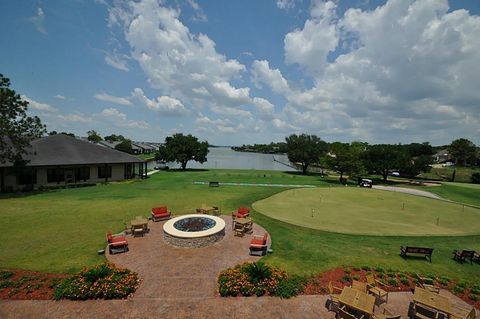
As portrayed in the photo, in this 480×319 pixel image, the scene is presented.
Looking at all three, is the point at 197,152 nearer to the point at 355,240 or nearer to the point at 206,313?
the point at 355,240

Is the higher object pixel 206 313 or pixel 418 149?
pixel 418 149

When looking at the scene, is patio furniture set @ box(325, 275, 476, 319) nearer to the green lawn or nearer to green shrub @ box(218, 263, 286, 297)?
green shrub @ box(218, 263, 286, 297)

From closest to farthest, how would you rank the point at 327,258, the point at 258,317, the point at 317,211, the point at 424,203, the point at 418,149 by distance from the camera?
1. the point at 258,317
2. the point at 327,258
3. the point at 317,211
4. the point at 424,203
5. the point at 418,149

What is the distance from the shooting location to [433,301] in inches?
308

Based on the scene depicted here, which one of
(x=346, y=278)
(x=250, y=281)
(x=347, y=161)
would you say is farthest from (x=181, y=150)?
(x=346, y=278)

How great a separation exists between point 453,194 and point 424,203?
573 inches

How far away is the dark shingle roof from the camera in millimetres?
31484

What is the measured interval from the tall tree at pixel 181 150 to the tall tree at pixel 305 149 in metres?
22.4

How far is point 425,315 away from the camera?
8094 mm

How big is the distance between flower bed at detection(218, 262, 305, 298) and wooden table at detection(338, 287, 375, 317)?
163 cm

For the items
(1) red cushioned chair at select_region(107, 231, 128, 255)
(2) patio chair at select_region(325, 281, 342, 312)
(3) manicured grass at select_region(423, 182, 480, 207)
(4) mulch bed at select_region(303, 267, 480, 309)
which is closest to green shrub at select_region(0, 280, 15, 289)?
(1) red cushioned chair at select_region(107, 231, 128, 255)

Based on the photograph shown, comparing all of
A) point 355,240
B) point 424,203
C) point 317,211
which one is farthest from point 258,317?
point 424,203

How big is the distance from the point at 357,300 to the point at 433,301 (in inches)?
98.8

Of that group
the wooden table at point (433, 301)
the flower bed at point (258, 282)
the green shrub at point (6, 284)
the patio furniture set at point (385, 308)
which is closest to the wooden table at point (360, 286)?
the patio furniture set at point (385, 308)
